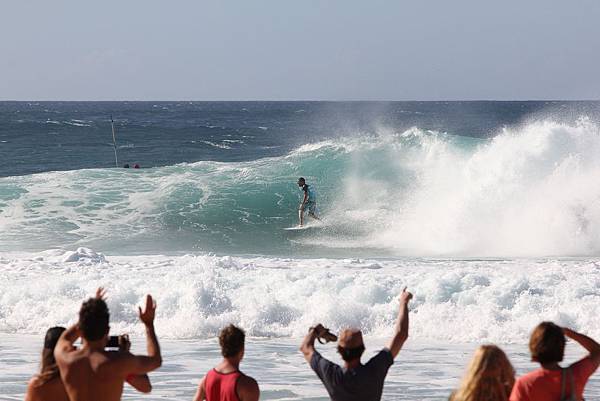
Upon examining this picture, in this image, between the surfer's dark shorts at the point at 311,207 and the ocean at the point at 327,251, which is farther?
the surfer's dark shorts at the point at 311,207

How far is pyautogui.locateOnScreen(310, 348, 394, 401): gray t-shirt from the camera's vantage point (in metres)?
4.27

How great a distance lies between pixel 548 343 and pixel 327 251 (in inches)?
535

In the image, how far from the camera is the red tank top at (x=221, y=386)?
4.34 m

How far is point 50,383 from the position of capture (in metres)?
4.22

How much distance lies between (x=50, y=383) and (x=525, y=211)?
1611cm

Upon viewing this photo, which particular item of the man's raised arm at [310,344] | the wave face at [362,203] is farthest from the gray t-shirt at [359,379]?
the wave face at [362,203]

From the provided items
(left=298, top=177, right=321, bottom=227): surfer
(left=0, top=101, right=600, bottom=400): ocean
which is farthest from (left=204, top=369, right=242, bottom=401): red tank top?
(left=298, top=177, right=321, bottom=227): surfer

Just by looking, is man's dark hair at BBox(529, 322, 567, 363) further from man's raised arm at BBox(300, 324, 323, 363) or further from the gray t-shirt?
man's raised arm at BBox(300, 324, 323, 363)

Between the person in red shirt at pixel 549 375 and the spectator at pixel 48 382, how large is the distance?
6.57 ft

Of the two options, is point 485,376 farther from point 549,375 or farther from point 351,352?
point 351,352

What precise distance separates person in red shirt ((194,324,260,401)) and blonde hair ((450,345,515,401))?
101 centimetres

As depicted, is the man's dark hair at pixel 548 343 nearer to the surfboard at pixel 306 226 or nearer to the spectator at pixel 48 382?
the spectator at pixel 48 382

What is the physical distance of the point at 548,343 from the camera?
3.94 metres

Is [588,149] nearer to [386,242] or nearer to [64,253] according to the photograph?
[386,242]
